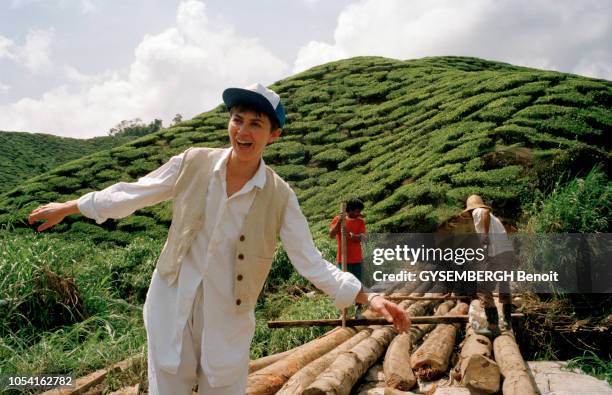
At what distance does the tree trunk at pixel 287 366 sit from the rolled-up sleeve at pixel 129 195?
57.3 inches

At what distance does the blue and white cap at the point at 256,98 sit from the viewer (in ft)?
5.88

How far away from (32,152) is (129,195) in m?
27.9

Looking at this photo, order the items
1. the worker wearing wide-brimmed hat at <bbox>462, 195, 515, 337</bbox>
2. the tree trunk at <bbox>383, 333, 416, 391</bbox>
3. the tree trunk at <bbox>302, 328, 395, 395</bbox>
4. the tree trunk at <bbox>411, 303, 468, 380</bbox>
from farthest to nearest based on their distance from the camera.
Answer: the worker wearing wide-brimmed hat at <bbox>462, 195, 515, 337</bbox>, the tree trunk at <bbox>411, 303, 468, 380</bbox>, the tree trunk at <bbox>383, 333, 416, 391</bbox>, the tree trunk at <bbox>302, 328, 395, 395</bbox>

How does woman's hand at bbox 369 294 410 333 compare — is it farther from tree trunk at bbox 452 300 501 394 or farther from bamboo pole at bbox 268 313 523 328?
bamboo pole at bbox 268 313 523 328

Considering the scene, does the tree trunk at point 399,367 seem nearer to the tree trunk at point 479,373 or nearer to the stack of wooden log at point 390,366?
the stack of wooden log at point 390,366

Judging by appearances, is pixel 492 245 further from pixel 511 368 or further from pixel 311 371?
pixel 311 371

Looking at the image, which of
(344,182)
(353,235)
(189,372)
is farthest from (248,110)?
(344,182)

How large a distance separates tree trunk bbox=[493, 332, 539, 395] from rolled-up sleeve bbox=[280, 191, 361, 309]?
6.01 ft

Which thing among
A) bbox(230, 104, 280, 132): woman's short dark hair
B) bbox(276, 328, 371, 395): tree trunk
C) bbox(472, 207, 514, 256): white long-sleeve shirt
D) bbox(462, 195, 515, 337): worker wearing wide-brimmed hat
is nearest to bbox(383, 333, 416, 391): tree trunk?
bbox(276, 328, 371, 395): tree trunk

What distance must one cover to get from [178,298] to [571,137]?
380 inches

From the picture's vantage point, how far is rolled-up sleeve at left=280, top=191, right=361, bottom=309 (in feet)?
5.96

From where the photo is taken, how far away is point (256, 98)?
5.89 feet

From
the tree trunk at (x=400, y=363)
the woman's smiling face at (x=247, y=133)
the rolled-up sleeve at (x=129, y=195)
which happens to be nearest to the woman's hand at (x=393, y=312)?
the woman's smiling face at (x=247, y=133)

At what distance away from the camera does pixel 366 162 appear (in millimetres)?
13867
